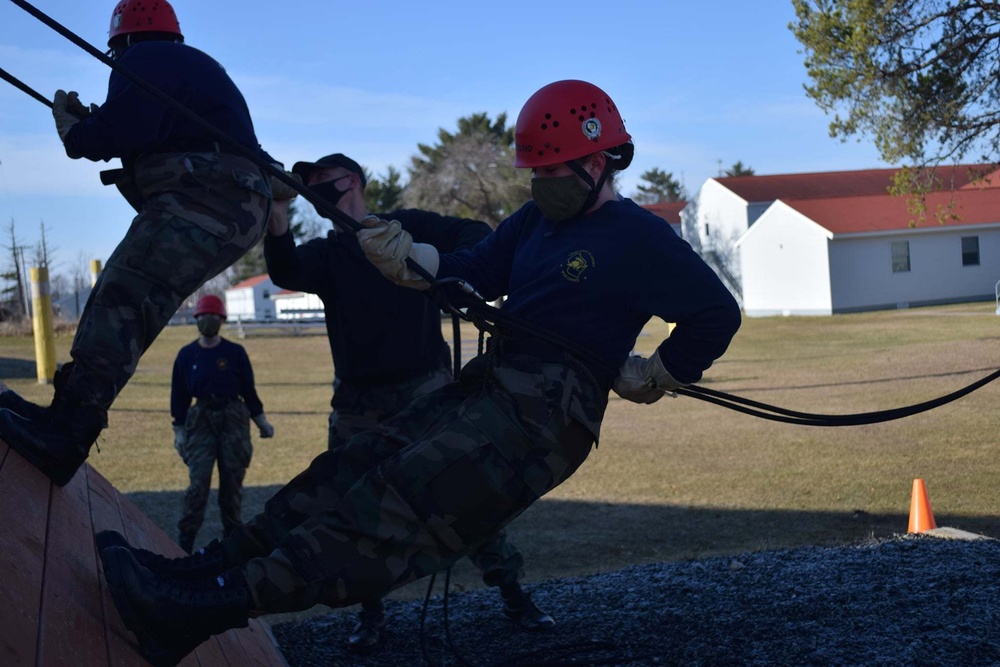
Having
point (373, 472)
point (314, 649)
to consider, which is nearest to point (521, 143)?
point (373, 472)

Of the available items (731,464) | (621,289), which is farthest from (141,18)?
(731,464)

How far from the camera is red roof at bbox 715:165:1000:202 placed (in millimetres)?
54438

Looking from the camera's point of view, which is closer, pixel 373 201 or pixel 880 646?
pixel 880 646

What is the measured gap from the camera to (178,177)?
440 centimetres

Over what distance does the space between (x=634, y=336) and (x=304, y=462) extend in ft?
36.3

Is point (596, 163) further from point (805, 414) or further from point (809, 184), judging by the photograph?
point (809, 184)

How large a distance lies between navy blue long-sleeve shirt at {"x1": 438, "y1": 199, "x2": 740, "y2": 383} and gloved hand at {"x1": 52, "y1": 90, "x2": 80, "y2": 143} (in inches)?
79.6

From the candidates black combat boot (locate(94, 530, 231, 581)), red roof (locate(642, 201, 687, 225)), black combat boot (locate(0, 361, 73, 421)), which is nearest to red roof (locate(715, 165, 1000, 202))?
red roof (locate(642, 201, 687, 225))

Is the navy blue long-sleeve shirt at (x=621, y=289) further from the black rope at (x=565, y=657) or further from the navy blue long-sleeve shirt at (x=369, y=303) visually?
the navy blue long-sleeve shirt at (x=369, y=303)

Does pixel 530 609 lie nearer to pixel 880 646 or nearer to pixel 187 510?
pixel 880 646

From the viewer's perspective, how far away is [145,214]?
14.4 feet

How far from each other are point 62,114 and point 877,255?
1692 inches

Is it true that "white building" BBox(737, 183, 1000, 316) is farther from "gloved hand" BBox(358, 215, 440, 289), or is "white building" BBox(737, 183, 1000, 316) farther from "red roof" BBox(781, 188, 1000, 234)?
"gloved hand" BBox(358, 215, 440, 289)

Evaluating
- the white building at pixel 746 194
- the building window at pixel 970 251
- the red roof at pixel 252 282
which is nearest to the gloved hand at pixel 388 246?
the building window at pixel 970 251
